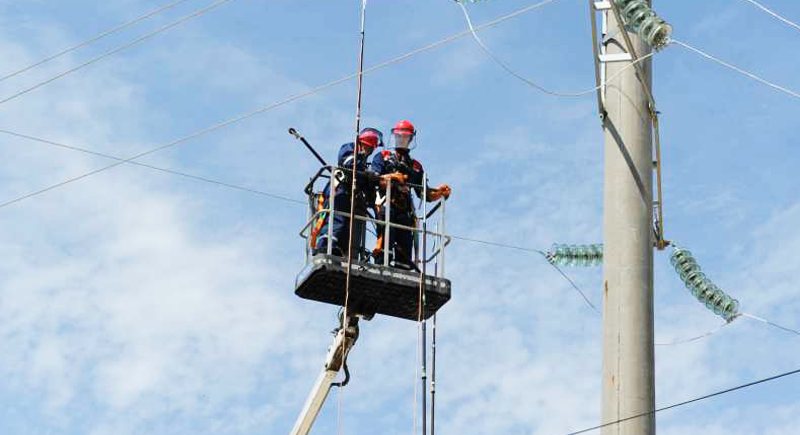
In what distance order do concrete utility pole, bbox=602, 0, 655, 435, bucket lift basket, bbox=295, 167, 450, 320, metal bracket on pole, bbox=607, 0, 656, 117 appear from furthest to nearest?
1. bucket lift basket, bbox=295, 167, 450, 320
2. metal bracket on pole, bbox=607, 0, 656, 117
3. concrete utility pole, bbox=602, 0, 655, 435

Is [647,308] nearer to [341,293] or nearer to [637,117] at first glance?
[637,117]

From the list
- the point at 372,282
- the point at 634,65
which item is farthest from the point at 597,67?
the point at 372,282

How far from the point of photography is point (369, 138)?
48.3 feet

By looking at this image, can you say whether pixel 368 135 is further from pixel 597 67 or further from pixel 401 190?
pixel 597 67

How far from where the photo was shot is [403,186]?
14.4 metres

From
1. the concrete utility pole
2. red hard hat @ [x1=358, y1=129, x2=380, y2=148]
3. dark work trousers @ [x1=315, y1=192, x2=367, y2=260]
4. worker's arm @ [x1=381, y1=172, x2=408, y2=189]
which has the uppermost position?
red hard hat @ [x1=358, y1=129, x2=380, y2=148]

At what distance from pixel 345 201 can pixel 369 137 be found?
99 centimetres

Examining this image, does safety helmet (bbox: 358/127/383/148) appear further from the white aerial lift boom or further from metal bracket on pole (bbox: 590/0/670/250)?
metal bracket on pole (bbox: 590/0/670/250)

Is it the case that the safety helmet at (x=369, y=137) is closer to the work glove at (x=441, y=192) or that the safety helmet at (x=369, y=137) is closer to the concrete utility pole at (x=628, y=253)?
the work glove at (x=441, y=192)

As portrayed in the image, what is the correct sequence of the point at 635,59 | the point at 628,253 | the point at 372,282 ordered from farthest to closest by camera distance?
the point at 372,282
the point at 635,59
the point at 628,253

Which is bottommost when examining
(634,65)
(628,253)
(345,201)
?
(628,253)

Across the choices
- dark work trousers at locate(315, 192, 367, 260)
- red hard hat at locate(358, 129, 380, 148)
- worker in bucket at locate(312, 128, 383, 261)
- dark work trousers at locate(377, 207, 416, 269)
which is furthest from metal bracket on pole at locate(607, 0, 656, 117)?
red hard hat at locate(358, 129, 380, 148)

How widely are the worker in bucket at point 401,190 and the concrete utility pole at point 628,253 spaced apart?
16.1ft

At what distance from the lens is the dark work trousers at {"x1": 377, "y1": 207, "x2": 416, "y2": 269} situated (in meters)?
14.2
